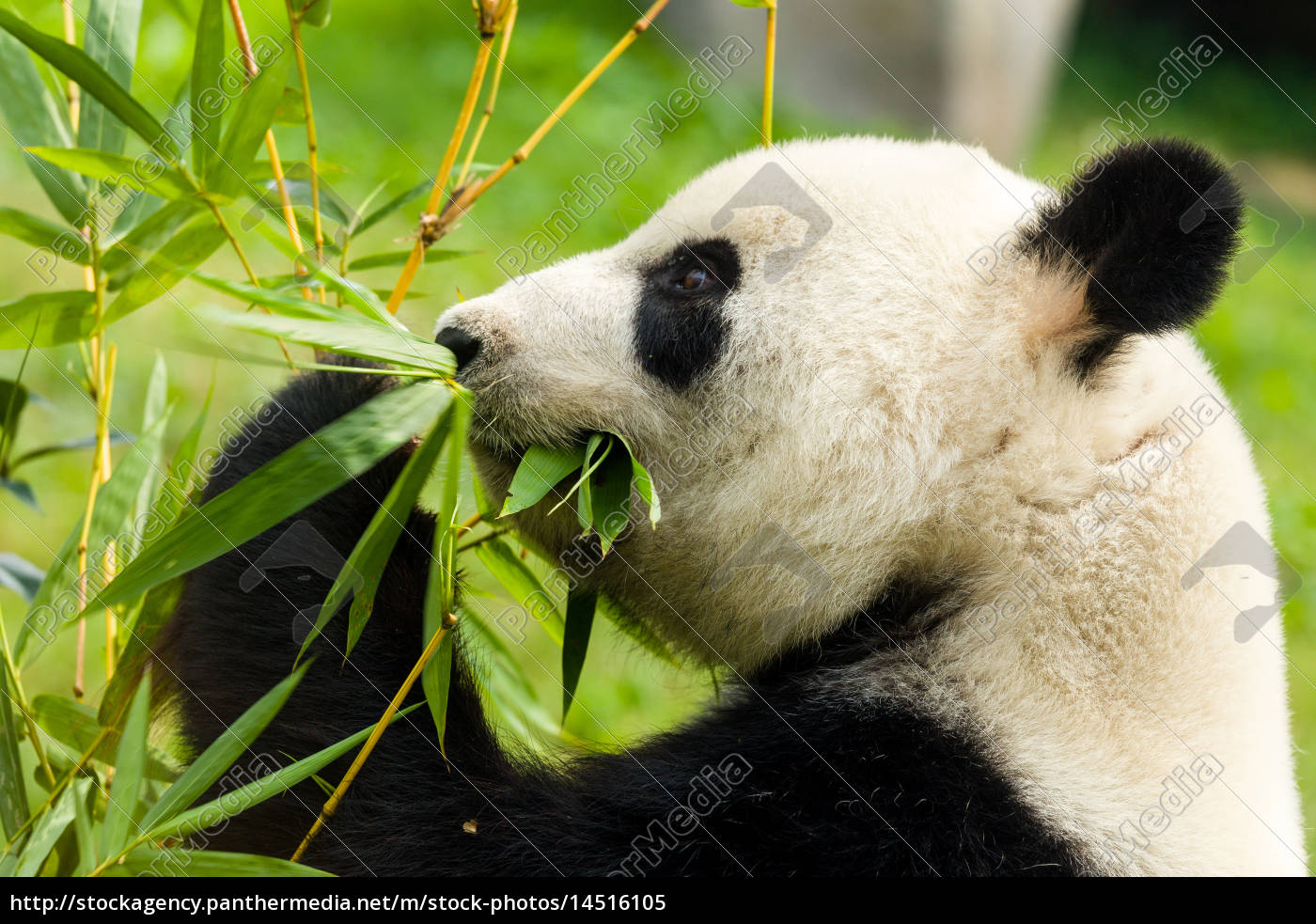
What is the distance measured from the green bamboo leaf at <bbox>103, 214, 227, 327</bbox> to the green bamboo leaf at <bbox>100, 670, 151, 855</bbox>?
0.60m

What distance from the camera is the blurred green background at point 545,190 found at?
12.1 feet

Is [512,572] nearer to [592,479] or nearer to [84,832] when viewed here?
[592,479]

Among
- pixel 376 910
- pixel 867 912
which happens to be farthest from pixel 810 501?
pixel 376 910

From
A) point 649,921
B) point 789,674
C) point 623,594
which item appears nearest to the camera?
point 649,921

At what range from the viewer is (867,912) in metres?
1.44

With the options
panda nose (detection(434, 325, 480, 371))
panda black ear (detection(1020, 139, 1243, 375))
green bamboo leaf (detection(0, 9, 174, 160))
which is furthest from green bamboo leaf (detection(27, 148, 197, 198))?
panda black ear (detection(1020, 139, 1243, 375))

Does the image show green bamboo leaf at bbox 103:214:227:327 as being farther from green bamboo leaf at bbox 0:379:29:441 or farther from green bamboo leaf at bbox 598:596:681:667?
green bamboo leaf at bbox 598:596:681:667

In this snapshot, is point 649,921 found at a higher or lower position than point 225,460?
higher

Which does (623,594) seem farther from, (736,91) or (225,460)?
(736,91)

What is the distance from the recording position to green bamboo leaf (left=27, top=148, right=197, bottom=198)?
158 cm

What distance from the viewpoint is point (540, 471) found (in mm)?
1628

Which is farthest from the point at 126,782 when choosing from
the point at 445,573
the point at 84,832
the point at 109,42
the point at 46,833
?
the point at 109,42

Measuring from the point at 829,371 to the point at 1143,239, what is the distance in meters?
0.47

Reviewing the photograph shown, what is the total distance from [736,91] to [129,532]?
6332mm
